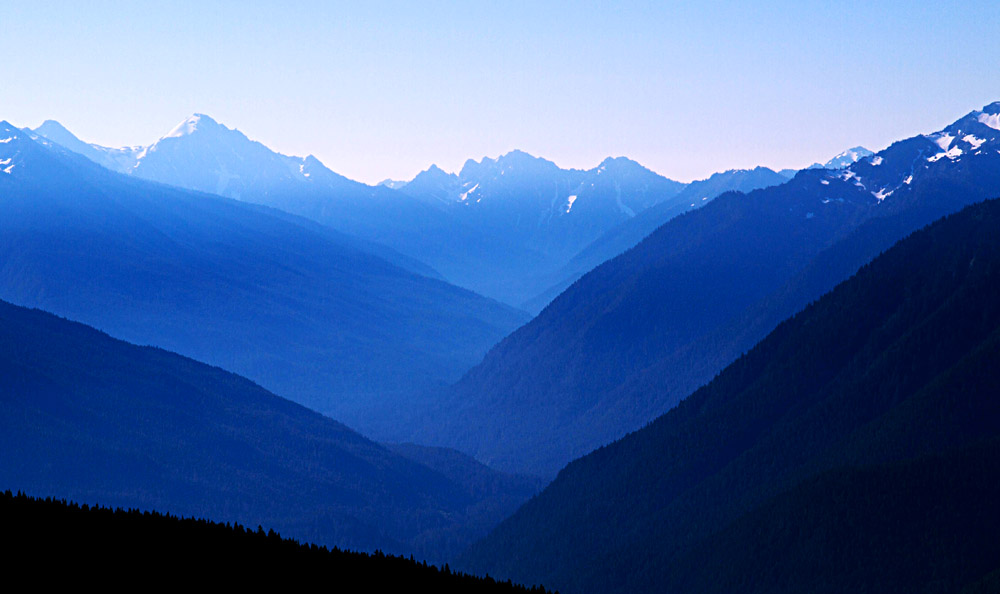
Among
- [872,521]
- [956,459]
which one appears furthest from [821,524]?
[956,459]

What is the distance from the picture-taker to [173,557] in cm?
8162

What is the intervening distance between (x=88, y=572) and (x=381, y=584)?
75.4 feet

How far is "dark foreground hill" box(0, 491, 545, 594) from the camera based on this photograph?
74.7 m

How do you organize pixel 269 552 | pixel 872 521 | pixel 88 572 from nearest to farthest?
pixel 88 572 < pixel 269 552 < pixel 872 521

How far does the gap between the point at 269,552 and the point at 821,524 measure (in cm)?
11356

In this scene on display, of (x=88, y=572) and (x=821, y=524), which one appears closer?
(x=88, y=572)

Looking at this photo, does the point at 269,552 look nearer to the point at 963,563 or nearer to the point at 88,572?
the point at 88,572

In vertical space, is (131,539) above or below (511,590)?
above

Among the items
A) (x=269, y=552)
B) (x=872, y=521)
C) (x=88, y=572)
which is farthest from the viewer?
(x=872, y=521)

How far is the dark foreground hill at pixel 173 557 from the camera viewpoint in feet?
245

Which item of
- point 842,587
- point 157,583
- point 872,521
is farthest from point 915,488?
point 157,583

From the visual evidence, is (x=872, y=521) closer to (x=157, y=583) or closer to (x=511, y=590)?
(x=511, y=590)

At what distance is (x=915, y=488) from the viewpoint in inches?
6978

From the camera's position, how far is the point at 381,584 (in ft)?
291
